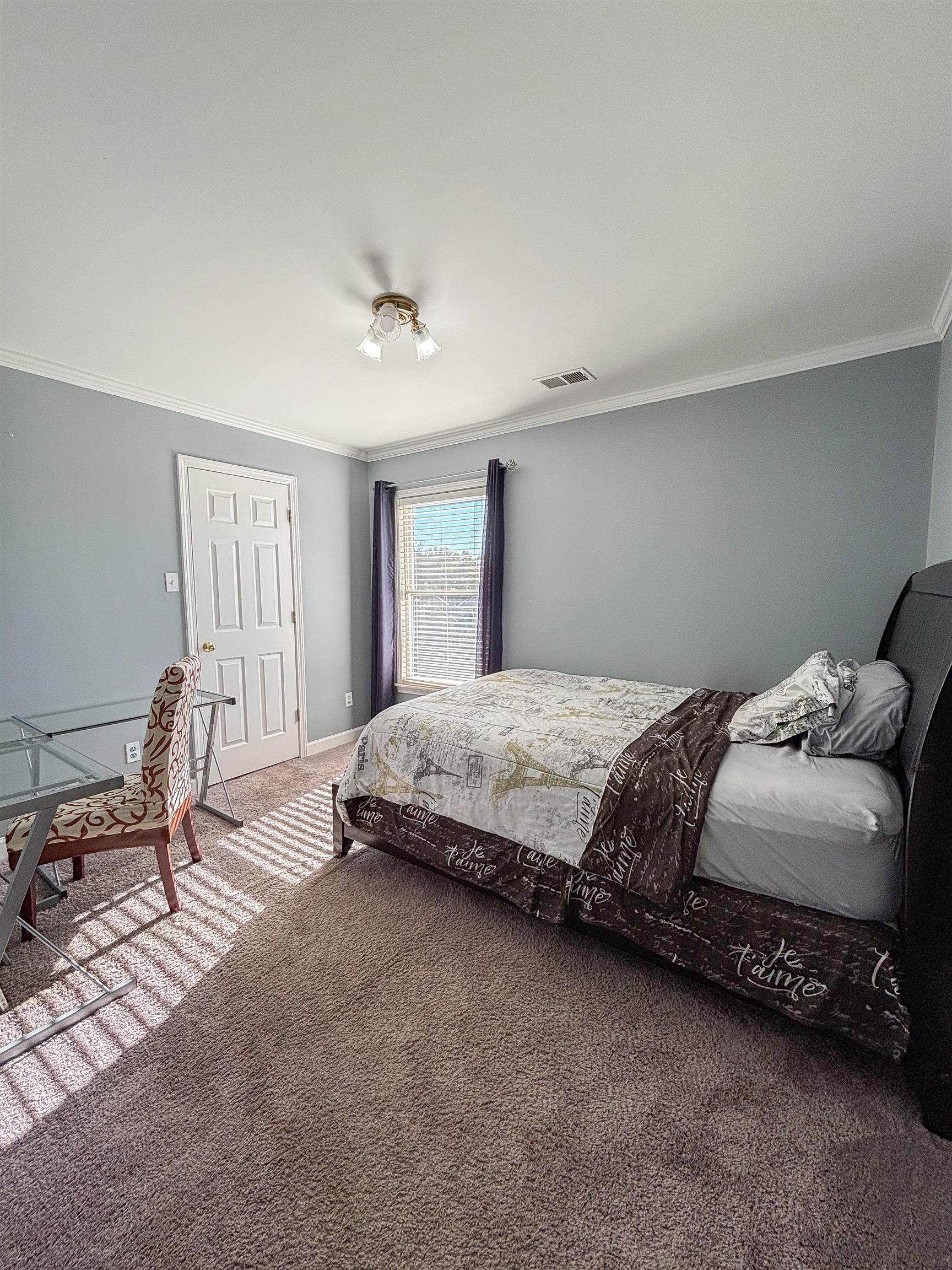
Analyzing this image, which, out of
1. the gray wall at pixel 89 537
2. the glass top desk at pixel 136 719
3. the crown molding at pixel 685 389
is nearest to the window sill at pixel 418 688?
the glass top desk at pixel 136 719

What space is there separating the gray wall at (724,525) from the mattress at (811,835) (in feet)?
4.38

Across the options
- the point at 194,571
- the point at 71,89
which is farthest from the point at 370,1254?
the point at 194,571

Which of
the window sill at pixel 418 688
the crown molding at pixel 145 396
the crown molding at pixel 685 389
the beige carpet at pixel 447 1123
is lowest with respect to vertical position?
the beige carpet at pixel 447 1123

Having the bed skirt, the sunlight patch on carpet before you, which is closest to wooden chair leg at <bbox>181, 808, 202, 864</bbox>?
the sunlight patch on carpet

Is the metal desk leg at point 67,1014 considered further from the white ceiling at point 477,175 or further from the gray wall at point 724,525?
the gray wall at point 724,525

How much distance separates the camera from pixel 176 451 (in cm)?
327

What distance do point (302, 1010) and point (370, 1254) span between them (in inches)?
28.4

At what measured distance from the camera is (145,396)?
121 inches

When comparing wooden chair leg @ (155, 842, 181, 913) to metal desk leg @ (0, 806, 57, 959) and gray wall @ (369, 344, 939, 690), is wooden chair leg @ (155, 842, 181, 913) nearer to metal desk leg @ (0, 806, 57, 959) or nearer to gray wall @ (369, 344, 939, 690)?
metal desk leg @ (0, 806, 57, 959)

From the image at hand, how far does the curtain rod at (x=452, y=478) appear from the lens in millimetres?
3816

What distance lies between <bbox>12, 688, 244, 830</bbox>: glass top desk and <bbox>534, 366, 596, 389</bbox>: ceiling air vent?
8.60 feet

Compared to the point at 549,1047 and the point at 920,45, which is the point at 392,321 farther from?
the point at 549,1047

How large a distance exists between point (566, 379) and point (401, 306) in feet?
4.03

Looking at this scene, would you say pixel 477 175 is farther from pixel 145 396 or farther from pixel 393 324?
pixel 145 396
